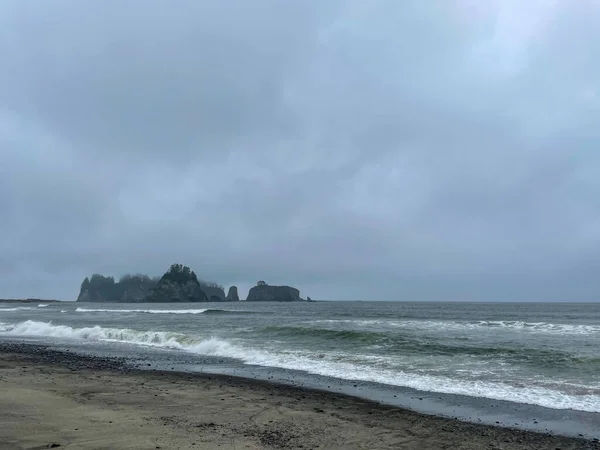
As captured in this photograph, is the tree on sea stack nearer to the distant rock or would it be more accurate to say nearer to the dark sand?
the distant rock

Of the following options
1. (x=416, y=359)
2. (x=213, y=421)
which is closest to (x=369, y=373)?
(x=416, y=359)

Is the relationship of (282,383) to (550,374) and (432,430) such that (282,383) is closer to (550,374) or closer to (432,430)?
(432,430)

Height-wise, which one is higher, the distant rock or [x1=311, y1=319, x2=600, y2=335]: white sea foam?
the distant rock

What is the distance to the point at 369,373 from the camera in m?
15.9

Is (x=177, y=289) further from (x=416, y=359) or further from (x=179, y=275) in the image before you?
(x=416, y=359)

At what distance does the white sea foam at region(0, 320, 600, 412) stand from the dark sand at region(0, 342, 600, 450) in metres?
3.40

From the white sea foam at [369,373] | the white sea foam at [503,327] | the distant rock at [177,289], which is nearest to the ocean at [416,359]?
the white sea foam at [369,373]

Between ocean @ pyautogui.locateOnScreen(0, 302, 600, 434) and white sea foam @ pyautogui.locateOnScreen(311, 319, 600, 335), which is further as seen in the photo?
white sea foam @ pyautogui.locateOnScreen(311, 319, 600, 335)

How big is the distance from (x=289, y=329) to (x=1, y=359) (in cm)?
1765

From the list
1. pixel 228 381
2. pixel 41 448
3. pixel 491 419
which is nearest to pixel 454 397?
pixel 491 419

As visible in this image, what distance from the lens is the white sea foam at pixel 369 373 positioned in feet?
40.0

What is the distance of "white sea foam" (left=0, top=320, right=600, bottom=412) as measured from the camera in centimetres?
1218

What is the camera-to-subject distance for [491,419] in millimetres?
9922

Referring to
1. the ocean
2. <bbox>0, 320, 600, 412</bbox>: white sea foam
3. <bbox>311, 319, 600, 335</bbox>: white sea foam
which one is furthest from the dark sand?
<bbox>311, 319, 600, 335</bbox>: white sea foam
